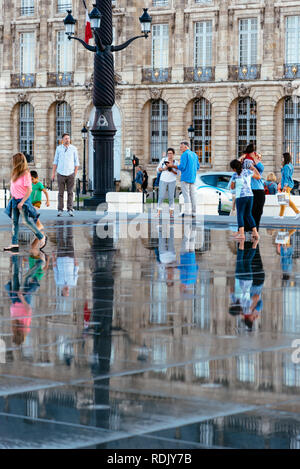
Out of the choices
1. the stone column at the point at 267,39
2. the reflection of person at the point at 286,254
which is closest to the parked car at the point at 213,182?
the reflection of person at the point at 286,254

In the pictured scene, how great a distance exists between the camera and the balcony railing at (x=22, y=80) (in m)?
58.5

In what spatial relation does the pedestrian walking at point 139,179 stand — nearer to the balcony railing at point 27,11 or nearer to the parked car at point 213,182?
the parked car at point 213,182

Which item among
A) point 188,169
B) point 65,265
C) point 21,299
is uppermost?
point 188,169

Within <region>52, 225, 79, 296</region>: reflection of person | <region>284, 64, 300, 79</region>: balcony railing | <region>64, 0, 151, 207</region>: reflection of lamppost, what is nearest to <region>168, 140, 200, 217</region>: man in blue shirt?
<region>64, 0, 151, 207</region>: reflection of lamppost

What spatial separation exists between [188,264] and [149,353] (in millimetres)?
6692

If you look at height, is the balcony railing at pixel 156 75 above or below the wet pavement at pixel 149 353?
above

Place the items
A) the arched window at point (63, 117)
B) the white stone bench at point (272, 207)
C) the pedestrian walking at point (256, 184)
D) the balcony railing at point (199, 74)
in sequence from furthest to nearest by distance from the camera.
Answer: the arched window at point (63, 117) → the balcony railing at point (199, 74) → the white stone bench at point (272, 207) → the pedestrian walking at point (256, 184)

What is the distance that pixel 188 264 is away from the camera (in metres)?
14.1

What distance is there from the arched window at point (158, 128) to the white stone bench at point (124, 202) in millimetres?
26088

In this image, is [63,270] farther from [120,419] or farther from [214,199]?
[214,199]

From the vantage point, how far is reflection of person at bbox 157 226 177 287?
40.6 ft

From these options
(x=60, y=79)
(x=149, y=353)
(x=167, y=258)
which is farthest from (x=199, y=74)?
(x=149, y=353)

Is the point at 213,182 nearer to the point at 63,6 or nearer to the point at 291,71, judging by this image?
the point at 291,71

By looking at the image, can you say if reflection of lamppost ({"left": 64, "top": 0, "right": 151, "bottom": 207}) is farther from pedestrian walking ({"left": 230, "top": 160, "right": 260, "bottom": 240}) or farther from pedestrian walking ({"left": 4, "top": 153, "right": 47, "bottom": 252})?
pedestrian walking ({"left": 4, "top": 153, "right": 47, "bottom": 252})
